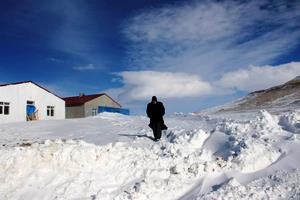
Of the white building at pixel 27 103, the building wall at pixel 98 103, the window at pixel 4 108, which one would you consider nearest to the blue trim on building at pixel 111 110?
the building wall at pixel 98 103

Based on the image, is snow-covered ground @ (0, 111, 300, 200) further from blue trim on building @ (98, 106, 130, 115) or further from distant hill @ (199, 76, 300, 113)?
blue trim on building @ (98, 106, 130, 115)

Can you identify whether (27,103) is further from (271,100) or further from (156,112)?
(271,100)

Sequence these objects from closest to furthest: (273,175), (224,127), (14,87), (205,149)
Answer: (273,175) → (205,149) → (224,127) → (14,87)

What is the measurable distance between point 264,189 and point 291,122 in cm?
432

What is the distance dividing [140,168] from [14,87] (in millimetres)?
26372

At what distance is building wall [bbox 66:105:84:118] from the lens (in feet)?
163

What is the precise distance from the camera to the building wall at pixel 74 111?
4956 centimetres

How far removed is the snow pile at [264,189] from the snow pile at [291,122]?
3.12 meters

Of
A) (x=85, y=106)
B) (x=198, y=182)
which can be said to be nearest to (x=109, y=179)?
(x=198, y=182)

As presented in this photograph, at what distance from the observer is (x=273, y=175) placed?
9062 mm

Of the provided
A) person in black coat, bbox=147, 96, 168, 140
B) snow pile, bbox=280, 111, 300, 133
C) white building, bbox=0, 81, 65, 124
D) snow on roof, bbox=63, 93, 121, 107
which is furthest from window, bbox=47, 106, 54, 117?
snow pile, bbox=280, 111, 300, 133

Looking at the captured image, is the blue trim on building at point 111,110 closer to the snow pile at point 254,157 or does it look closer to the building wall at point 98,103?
the building wall at point 98,103

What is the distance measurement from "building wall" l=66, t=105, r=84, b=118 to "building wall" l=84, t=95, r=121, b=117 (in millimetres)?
648

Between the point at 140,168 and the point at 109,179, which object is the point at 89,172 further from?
the point at 140,168
